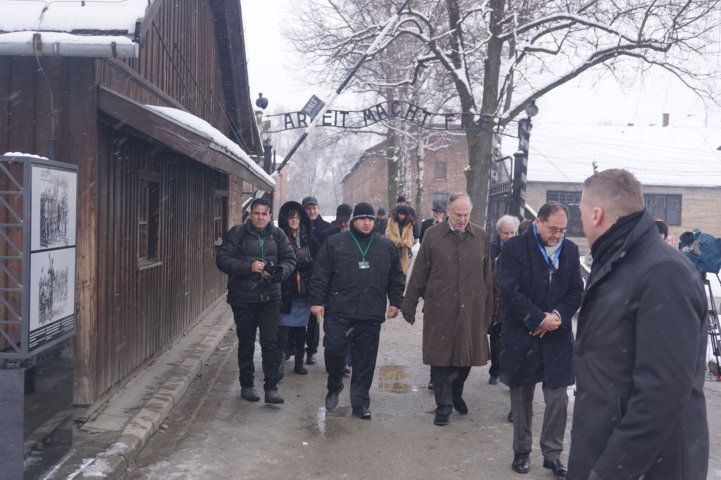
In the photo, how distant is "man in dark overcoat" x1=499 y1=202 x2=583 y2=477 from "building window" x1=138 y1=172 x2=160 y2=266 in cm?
412

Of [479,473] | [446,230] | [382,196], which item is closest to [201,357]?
[446,230]

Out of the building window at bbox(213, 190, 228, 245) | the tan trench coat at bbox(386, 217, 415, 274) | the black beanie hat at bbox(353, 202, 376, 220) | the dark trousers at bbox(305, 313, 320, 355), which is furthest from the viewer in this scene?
the building window at bbox(213, 190, 228, 245)

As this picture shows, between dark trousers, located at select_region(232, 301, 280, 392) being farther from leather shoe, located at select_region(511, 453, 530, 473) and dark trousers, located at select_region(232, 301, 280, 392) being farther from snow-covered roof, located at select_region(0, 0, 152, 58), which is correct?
snow-covered roof, located at select_region(0, 0, 152, 58)

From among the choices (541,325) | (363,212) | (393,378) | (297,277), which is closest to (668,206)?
(393,378)

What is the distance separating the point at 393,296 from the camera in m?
6.97

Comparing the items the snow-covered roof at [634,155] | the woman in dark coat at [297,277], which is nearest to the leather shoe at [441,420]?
the woman in dark coat at [297,277]

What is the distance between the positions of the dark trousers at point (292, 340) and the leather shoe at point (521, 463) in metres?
2.95

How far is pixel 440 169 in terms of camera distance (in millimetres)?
52031

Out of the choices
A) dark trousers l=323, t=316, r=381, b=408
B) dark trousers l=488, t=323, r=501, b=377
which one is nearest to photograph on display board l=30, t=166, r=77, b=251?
dark trousers l=323, t=316, r=381, b=408

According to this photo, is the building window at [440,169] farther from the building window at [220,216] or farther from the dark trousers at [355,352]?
the dark trousers at [355,352]

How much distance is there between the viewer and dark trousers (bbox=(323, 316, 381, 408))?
22.3ft

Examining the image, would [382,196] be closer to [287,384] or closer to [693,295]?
[287,384]

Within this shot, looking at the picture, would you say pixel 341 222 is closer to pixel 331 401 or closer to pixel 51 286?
pixel 331 401

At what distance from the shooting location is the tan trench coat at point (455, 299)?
21.4 feet
